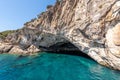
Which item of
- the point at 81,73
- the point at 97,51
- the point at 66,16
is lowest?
the point at 81,73

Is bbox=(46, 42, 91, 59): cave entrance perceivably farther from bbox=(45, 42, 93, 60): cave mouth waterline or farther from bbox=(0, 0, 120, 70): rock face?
bbox=(0, 0, 120, 70): rock face

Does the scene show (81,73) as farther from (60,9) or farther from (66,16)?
(60,9)

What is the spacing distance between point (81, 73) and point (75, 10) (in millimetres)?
12446

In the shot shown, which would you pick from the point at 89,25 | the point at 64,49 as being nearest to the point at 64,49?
the point at 64,49

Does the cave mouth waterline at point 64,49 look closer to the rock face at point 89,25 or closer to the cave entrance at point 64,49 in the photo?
the cave entrance at point 64,49

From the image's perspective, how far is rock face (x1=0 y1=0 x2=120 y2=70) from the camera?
22.3 meters

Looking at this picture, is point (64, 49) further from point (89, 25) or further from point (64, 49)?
point (89, 25)

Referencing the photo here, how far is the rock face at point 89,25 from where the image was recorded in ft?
73.2

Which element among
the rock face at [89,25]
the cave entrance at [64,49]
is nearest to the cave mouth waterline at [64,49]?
the cave entrance at [64,49]

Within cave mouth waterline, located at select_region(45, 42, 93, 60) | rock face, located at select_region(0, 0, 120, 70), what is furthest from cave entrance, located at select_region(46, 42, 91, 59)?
rock face, located at select_region(0, 0, 120, 70)

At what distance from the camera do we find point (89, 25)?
26.3 m

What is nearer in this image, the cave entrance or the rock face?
the rock face

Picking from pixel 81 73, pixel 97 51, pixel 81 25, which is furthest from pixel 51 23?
pixel 81 73

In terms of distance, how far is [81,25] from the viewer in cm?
2803
